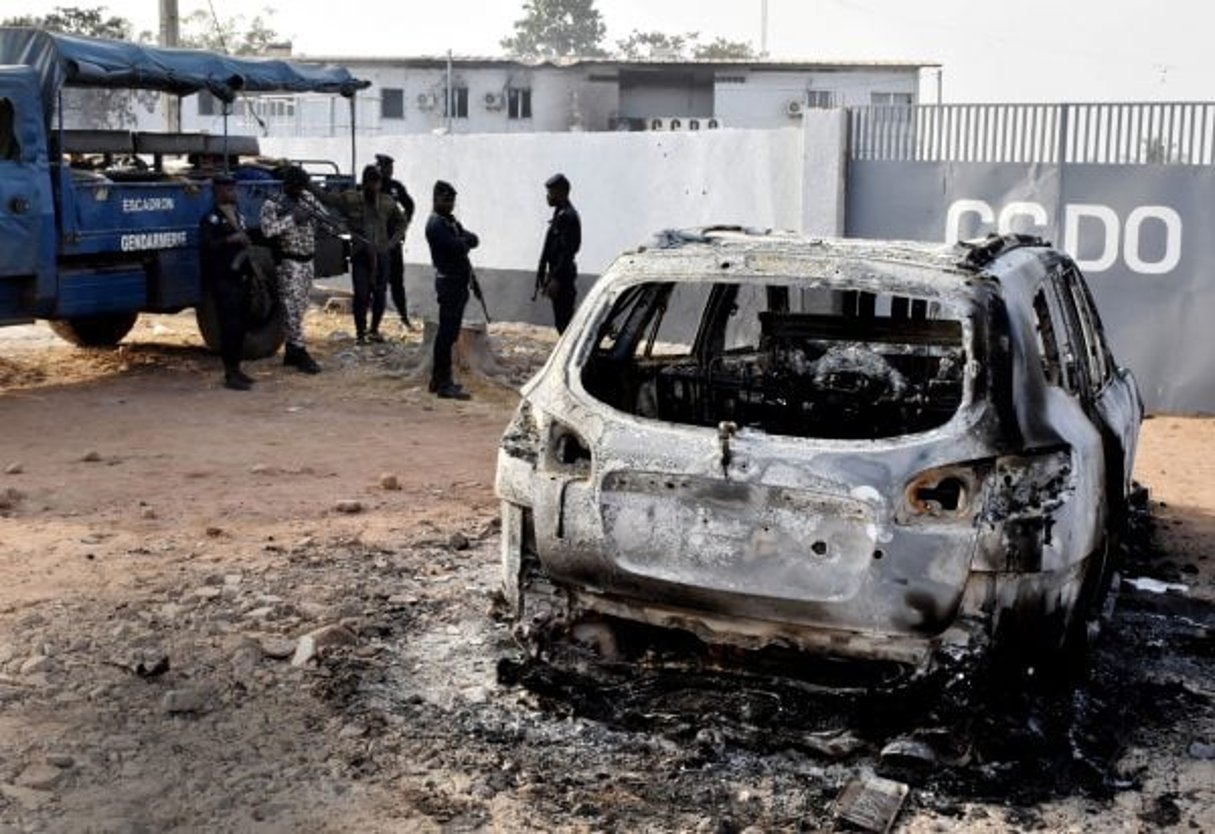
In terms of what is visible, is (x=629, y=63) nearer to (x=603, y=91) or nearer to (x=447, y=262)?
(x=603, y=91)

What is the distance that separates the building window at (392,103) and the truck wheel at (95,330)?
27725 mm

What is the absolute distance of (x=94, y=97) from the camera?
2816cm

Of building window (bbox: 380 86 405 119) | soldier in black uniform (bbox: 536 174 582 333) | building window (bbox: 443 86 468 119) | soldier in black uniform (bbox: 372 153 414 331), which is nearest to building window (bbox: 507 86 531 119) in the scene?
building window (bbox: 443 86 468 119)

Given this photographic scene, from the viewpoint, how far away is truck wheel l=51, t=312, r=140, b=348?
13.9 metres

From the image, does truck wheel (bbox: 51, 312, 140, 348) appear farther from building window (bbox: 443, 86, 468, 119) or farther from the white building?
building window (bbox: 443, 86, 468, 119)

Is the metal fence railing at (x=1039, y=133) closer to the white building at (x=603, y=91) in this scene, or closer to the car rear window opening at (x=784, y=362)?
the car rear window opening at (x=784, y=362)

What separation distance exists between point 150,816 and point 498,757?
1.01m

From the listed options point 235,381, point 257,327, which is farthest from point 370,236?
point 235,381

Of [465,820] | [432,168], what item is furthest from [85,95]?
[465,820]

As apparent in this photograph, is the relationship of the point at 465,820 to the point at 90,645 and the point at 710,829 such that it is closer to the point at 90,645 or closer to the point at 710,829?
the point at 710,829

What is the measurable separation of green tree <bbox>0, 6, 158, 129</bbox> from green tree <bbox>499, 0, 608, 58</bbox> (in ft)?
135

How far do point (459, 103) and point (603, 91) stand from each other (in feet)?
12.9

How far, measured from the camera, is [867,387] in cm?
592

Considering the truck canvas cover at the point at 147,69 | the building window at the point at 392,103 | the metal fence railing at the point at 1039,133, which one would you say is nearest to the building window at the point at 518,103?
the building window at the point at 392,103
